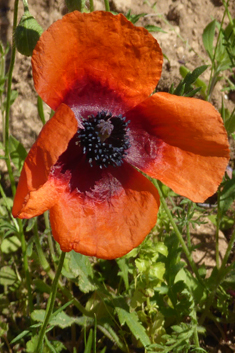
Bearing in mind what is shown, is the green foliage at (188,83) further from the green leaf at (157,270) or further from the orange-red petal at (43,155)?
the green leaf at (157,270)

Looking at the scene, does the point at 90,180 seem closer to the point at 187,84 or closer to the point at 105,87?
the point at 105,87

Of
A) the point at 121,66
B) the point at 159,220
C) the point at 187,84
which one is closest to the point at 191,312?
the point at 159,220

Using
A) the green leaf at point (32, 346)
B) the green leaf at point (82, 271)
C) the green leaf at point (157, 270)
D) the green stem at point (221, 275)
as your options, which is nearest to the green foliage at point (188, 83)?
the green stem at point (221, 275)

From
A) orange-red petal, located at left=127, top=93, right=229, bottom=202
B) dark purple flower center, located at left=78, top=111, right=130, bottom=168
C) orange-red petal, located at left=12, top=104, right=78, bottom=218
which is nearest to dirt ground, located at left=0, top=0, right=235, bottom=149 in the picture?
dark purple flower center, located at left=78, top=111, right=130, bottom=168

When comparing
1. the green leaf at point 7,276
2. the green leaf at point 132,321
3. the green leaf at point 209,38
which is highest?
the green leaf at point 209,38

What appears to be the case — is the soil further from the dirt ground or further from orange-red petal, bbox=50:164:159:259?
orange-red petal, bbox=50:164:159:259

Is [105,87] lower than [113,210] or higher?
higher

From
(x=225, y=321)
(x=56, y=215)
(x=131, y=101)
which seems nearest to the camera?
Result: (x=56, y=215)
